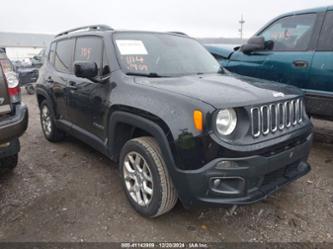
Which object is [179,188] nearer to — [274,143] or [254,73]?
[274,143]

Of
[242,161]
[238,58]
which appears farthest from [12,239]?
[238,58]

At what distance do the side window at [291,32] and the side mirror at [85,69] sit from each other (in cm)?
291

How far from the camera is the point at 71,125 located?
398 centimetres

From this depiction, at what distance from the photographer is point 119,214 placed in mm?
2824

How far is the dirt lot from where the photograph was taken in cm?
252

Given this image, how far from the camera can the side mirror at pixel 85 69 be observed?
2.96 meters

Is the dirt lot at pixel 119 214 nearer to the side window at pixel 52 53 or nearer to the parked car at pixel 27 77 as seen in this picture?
the side window at pixel 52 53

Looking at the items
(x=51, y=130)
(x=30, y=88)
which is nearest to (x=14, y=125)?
(x=51, y=130)

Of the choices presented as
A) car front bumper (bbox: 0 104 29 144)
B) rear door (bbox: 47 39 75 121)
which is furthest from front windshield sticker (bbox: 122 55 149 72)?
car front bumper (bbox: 0 104 29 144)

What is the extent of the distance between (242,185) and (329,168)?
7.28ft

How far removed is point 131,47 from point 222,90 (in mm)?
1264

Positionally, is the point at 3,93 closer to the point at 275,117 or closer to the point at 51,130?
the point at 51,130

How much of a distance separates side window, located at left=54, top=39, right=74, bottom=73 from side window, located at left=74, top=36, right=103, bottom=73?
0.21 metres

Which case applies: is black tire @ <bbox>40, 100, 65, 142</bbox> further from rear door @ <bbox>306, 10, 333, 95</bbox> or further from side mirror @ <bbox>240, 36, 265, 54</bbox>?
rear door @ <bbox>306, 10, 333, 95</bbox>
